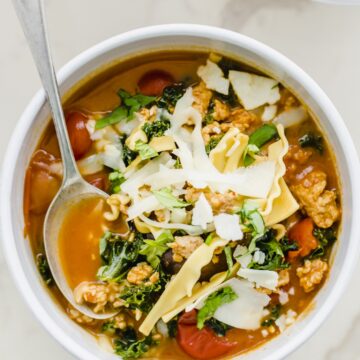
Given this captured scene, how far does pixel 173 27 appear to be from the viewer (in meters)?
2.53

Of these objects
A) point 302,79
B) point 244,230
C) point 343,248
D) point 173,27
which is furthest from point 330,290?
point 173,27

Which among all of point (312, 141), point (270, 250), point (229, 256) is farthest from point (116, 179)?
point (312, 141)

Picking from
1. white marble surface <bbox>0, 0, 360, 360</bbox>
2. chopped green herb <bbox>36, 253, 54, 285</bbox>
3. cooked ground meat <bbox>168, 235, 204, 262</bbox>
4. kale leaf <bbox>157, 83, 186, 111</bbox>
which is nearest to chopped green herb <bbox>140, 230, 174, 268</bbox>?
cooked ground meat <bbox>168, 235, 204, 262</bbox>

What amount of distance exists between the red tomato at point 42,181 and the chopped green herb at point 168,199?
0.38 m

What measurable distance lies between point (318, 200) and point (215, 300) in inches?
19.0

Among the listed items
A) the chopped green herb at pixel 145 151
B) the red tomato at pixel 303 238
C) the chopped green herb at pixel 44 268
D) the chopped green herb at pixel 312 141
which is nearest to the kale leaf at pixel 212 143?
the chopped green herb at pixel 145 151

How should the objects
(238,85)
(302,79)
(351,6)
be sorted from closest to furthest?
(302,79) < (238,85) < (351,6)

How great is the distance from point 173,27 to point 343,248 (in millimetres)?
924

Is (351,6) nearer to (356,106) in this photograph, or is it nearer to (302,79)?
(356,106)

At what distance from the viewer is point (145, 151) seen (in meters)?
2.61

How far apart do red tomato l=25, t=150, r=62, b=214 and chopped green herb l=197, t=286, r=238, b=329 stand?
0.65m

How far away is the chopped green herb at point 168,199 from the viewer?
2.56 metres

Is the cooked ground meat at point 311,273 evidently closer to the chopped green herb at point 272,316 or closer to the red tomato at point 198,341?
the chopped green herb at point 272,316

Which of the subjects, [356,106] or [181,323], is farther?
[356,106]
